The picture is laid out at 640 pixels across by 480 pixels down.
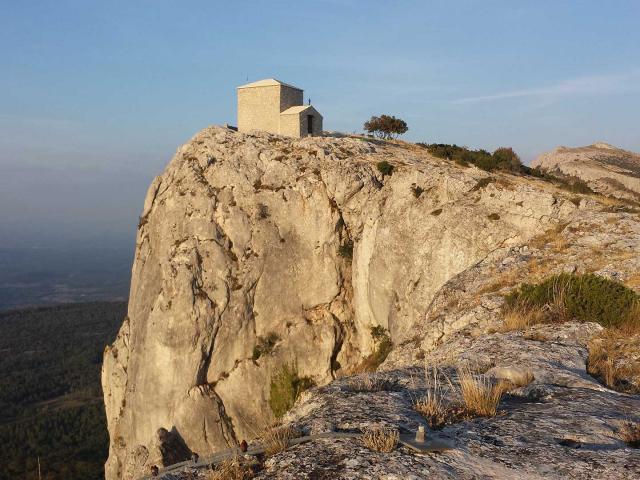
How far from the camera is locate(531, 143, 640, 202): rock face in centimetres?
4022

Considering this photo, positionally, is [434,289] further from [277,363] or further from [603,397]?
[603,397]

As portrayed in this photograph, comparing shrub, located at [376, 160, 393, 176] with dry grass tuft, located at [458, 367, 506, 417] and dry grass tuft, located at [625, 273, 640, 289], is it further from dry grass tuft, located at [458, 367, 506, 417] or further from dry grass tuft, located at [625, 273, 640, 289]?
dry grass tuft, located at [458, 367, 506, 417]

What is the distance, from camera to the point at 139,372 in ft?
116

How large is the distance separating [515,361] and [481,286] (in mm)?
8773

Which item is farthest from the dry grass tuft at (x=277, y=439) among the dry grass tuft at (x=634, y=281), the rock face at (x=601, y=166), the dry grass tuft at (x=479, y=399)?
the rock face at (x=601, y=166)

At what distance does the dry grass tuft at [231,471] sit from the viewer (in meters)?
4.82

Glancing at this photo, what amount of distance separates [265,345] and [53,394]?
105783 millimetres

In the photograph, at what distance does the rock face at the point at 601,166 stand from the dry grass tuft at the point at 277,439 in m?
34.6

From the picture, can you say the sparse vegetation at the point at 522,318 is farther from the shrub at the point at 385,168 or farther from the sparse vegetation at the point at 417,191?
the shrub at the point at 385,168

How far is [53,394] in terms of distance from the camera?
11138 centimetres

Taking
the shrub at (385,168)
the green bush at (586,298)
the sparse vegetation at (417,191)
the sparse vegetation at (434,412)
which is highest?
the shrub at (385,168)

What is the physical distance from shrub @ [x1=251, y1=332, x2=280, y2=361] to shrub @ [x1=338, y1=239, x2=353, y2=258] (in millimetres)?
7808

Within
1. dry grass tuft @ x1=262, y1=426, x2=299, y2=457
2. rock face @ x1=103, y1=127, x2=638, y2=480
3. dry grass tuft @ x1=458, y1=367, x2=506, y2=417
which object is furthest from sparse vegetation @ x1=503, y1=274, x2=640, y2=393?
rock face @ x1=103, y1=127, x2=638, y2=480

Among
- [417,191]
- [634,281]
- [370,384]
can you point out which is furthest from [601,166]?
[370,384]
